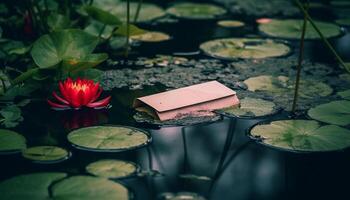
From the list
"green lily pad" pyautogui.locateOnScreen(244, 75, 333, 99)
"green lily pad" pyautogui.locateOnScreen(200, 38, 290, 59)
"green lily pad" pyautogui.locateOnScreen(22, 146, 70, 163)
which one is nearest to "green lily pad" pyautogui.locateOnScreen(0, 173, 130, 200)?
"green lily pad" pyautogui.locateOnScreen(22, 146, 70, 163)

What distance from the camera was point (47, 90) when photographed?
95.6 inches

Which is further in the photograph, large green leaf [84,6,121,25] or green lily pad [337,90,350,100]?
large green leaf [84,6,121,25]

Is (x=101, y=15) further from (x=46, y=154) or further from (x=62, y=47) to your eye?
(x=46, y=154)

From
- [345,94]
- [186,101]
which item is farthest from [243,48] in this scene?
[186,101]

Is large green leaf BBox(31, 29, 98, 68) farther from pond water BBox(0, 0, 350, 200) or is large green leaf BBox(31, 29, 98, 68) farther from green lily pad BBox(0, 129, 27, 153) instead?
green lily pad BBox(0, 129, 27, 153)

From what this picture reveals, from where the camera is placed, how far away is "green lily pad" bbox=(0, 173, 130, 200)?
1640 millimetres

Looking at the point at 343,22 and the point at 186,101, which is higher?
the point at 343,22

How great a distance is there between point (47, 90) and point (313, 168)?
1139 millimetres

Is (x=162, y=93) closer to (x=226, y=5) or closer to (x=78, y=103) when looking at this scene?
(x=78, y=103)

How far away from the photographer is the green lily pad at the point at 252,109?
7.36ft

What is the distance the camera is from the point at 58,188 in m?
1.67

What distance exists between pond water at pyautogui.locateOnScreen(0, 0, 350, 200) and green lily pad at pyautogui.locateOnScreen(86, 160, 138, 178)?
0.08 feet

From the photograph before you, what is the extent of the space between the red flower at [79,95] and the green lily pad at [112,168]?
0.46 m

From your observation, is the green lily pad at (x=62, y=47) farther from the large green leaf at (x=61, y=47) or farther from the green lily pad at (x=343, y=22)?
the green lily pad at (x=343, y=22)
